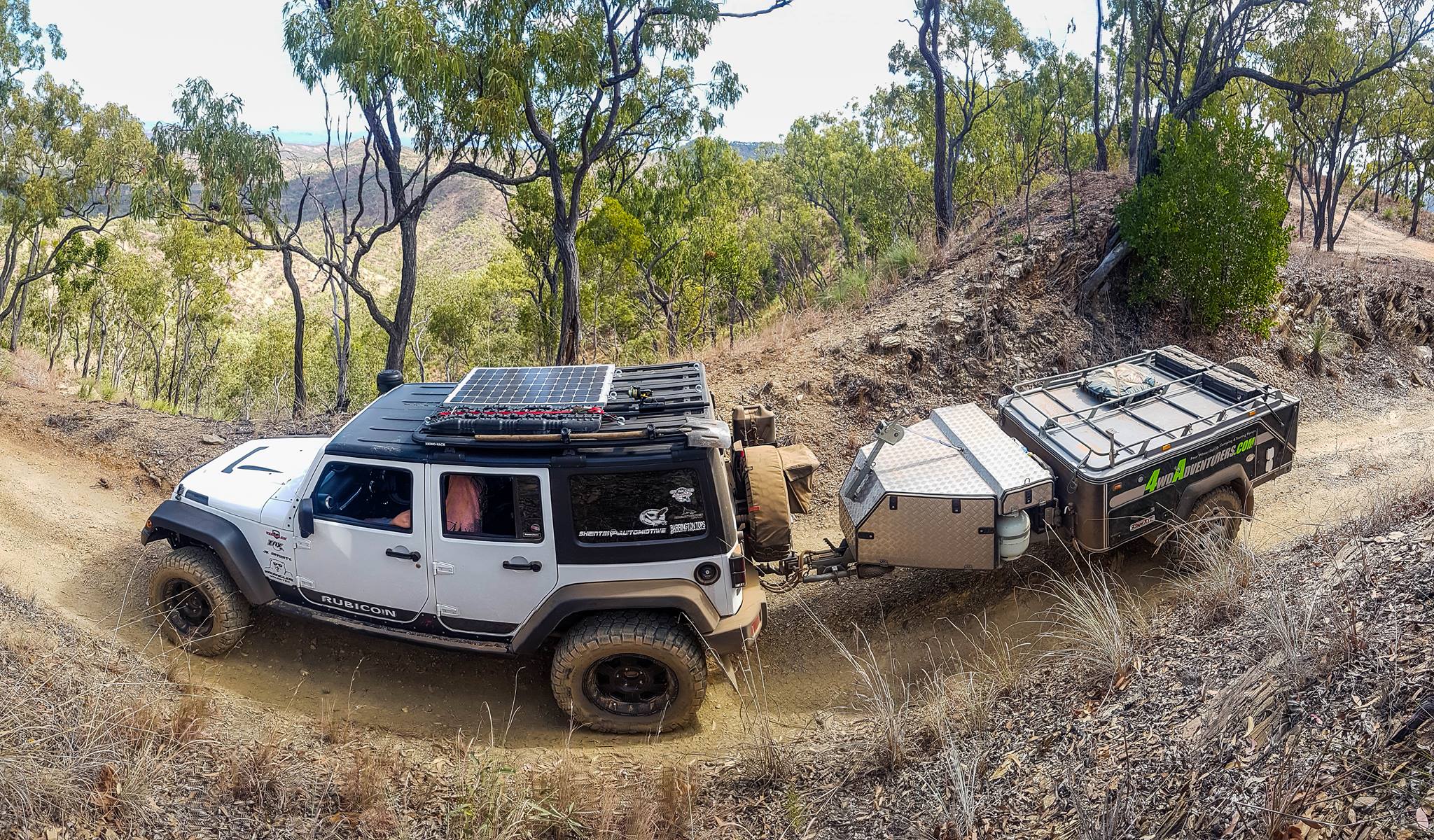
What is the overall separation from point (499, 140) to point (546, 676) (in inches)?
407

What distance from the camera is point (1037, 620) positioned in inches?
266

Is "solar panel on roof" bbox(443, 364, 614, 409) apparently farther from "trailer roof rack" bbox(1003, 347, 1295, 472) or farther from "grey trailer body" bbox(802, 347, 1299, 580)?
"trailer roof rack" bbox(1003, 347, 1295, 472)

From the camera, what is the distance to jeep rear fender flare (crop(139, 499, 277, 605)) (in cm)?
612

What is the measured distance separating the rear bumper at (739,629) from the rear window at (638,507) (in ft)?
2.13

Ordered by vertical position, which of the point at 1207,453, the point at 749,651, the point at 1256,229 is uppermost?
the point at 1256,229

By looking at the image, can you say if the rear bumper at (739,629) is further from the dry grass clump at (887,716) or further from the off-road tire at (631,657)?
the dry grass clump at (887,716)

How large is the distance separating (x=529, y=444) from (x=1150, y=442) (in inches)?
184

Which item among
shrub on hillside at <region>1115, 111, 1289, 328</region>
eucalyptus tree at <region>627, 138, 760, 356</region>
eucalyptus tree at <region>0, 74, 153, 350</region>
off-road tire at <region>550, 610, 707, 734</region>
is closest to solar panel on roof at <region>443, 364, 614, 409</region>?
off-road tire at <region>550, 610, 707, 734</region>

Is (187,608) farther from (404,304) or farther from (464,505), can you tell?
(404,304)

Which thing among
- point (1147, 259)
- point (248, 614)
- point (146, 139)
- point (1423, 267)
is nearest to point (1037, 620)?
point (248, 614)

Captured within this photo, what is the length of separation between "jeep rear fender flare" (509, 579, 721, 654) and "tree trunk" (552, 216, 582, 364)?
9148 millimetres

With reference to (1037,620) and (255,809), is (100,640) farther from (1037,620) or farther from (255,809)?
(1037,620)

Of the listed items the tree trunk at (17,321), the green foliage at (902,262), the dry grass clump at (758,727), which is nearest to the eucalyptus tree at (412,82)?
the green foliage at (902,262)

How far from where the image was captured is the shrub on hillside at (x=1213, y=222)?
39.8ft
